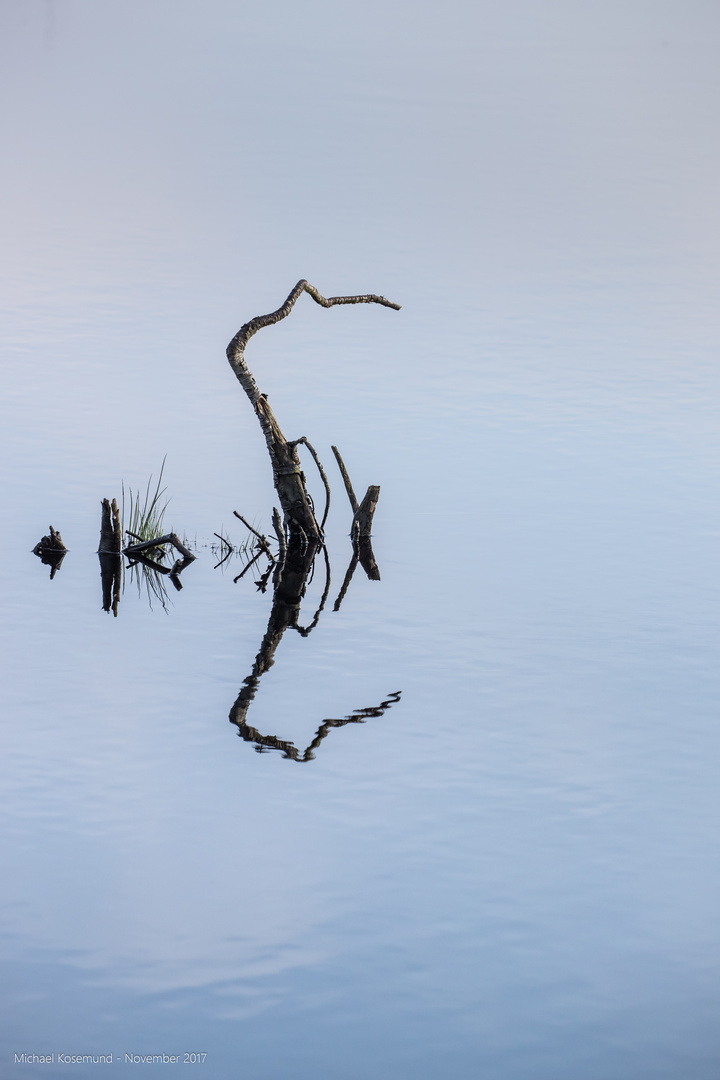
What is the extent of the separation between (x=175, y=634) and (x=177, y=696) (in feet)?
7.55

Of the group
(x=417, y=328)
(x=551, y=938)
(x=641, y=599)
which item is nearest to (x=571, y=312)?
(x=417, y=328)

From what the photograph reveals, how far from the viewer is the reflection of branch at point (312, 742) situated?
12.5m

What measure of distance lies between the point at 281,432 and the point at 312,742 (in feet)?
25.6

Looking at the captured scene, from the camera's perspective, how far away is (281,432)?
1977 centimetres

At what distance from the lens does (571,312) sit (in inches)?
1923

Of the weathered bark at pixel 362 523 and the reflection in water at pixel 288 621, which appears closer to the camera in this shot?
the reflection in water at pixel 288 621

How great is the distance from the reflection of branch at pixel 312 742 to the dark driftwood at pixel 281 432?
684cm

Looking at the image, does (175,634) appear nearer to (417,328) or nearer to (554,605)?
(554,605)

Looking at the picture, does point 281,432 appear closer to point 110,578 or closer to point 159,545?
point 159,545

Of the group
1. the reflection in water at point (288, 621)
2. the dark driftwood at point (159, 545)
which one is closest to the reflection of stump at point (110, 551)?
the dark driftwood at point (159, 545)

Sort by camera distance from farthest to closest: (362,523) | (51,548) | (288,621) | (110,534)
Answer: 1. (362,523)
2. (51,548)
3. (110,534)
4. (288,621)

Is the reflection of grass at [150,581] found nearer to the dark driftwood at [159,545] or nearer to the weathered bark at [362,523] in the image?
the dark driftwood at [159,545]

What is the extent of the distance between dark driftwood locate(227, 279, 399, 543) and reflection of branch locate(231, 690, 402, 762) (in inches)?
269

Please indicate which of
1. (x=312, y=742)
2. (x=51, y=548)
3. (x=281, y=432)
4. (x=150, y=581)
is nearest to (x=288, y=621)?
(x=150, y=581)
